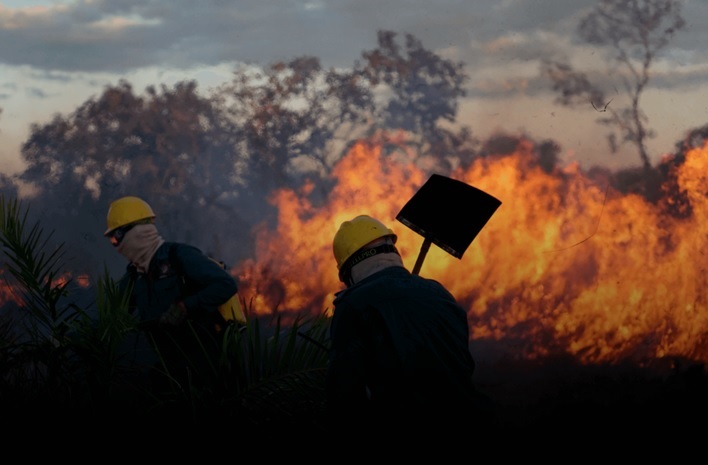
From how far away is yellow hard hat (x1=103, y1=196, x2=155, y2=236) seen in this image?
23.1 ft

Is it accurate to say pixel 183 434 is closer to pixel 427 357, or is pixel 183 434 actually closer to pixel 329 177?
pixel 427 357

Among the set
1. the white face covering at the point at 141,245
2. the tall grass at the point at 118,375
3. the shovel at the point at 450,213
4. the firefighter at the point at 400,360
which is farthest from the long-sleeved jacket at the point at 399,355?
the white face covering at the point at 141,245

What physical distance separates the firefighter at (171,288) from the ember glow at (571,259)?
44.2 ft

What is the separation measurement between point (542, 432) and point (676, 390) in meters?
6.53

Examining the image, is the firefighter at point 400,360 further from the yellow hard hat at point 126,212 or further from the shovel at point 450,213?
the yellow hard hat at point 126,212

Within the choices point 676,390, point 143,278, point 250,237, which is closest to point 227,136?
point 250,237

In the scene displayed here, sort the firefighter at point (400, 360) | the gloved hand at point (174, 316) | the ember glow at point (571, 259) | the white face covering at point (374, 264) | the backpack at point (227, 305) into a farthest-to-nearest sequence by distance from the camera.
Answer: the ember glow at point (571, 259)
the backpack at point (227, 305)
the gloved hand at point (174, 316)
the white face covering at point (374, 264)
the firefighter at point (400, 360)

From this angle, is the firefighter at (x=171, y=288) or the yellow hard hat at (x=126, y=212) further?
the yellow hard hat at (x=126, y=212)

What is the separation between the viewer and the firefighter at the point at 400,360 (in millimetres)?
4340

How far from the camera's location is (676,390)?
16984 mm

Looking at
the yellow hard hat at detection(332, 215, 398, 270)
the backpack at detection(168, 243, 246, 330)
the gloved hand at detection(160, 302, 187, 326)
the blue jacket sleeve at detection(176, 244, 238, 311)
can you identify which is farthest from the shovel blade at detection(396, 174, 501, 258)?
the gloved hand at detection(160, 302, 187, 326)

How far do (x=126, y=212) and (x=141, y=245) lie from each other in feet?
0.87

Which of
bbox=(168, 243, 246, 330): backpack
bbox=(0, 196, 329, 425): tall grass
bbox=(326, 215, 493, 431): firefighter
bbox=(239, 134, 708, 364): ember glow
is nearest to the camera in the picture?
bbox=(326, 215, 493, 431): firefighter

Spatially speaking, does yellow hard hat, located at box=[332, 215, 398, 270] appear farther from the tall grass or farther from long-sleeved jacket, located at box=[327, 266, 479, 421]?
the tall grass
